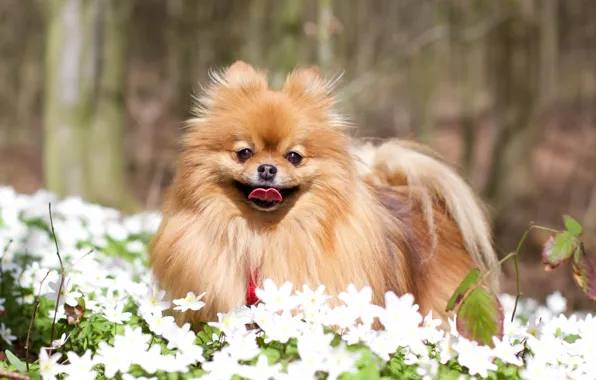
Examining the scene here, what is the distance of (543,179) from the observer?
18.9m

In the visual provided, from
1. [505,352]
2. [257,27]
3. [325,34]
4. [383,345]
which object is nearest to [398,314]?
[383,345]

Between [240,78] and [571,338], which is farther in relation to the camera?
[240,78]

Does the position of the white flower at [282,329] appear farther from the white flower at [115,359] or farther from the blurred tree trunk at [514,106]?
the blurred tree trunk at [514,106]

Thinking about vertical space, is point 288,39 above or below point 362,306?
above

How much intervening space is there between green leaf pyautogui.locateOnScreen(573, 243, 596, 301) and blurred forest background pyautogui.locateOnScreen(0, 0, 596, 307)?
2.21m

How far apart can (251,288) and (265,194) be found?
487 millimetres

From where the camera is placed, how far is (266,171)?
3566 mm

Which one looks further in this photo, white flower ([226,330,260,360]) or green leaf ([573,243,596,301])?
green leaf ([573,243,596,301])

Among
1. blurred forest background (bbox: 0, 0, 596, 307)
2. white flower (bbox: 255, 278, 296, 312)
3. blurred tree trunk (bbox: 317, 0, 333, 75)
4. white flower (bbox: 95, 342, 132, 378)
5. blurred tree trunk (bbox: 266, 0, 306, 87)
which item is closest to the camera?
white flower (bbox: 95, 342, 132, 378)

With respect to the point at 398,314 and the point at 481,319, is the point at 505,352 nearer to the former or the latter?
the point at 481,319

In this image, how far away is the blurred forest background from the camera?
29.1ft

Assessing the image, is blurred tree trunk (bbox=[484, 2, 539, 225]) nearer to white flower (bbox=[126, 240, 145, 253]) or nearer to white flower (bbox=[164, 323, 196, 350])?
white flower (bbox=[126, 240, 145, 253])

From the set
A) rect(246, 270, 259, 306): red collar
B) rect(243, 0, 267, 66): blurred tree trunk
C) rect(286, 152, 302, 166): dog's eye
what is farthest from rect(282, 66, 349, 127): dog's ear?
rect(243, 0, 267, 66): blurred tree trunk

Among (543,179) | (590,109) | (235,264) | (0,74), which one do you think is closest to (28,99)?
(0,74)
